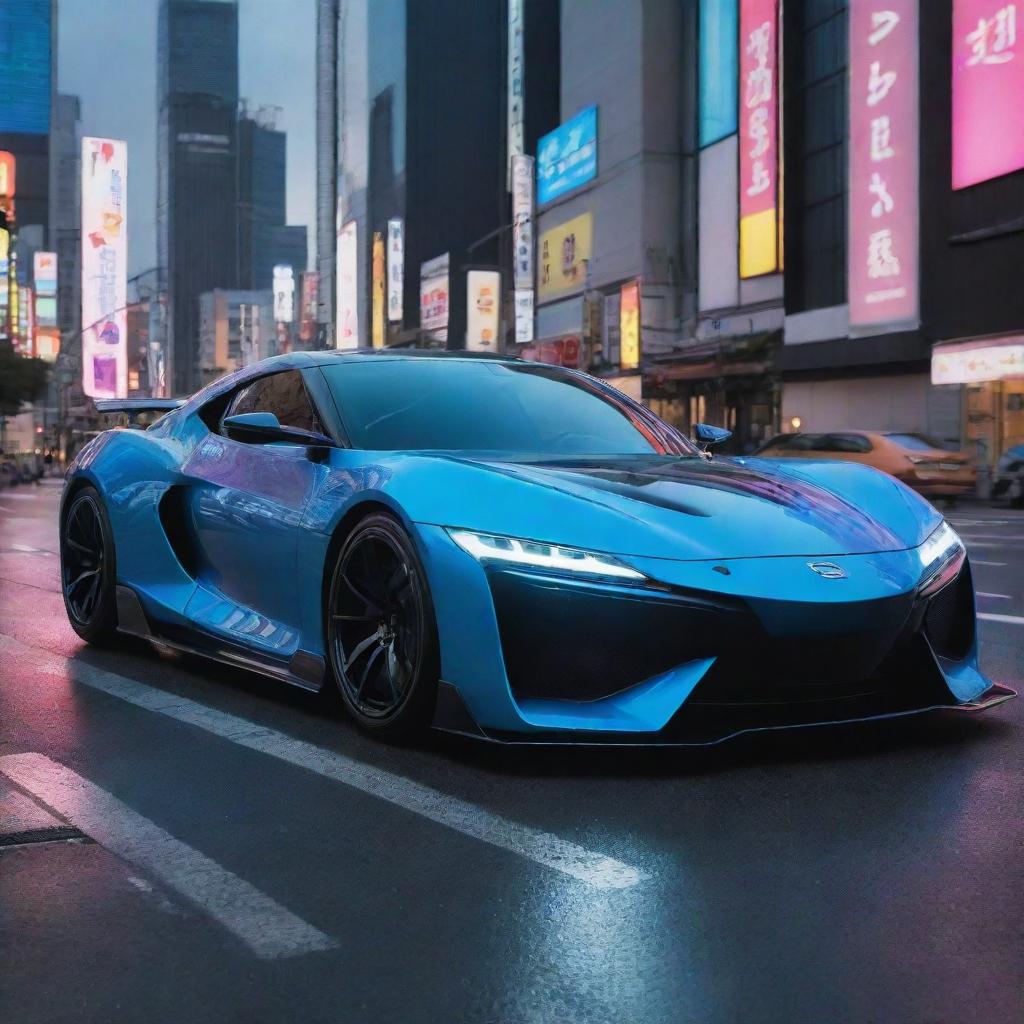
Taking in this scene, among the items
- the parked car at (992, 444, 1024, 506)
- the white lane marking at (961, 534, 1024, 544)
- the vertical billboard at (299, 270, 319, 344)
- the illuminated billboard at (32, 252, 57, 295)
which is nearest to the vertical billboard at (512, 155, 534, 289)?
the parked car at (992, 444, 1024, 506)

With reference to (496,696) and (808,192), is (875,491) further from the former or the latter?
(808,192)

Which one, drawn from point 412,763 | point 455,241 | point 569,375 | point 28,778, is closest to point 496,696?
point 412,763

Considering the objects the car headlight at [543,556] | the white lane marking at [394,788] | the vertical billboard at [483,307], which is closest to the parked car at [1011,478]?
the white lane marking at [394,788]

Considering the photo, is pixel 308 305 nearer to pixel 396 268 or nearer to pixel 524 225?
pixel 396 268

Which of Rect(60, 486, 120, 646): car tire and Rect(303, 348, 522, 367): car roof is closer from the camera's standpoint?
Rect(303, 348, 522, 367): car roof

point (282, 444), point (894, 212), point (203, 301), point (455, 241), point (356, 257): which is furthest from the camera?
point (203, 301)

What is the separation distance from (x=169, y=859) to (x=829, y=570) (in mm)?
1757

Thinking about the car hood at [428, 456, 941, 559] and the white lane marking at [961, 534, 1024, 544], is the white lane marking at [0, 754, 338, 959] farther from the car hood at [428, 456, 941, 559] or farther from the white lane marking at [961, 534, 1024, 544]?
the white lane marking at [961, 534, 1024, 544]

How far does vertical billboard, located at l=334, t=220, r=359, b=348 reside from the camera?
313ft

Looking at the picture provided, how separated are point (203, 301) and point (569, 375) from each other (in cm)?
18613

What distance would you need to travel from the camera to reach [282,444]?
15.7ft

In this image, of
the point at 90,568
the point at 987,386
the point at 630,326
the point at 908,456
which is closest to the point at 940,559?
the point at 90,568

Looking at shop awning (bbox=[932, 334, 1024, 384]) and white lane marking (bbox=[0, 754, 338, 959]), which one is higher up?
shop awning (bbox=[932, 334, 1024, 384])

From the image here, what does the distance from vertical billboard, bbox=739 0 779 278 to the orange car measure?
1632cm
